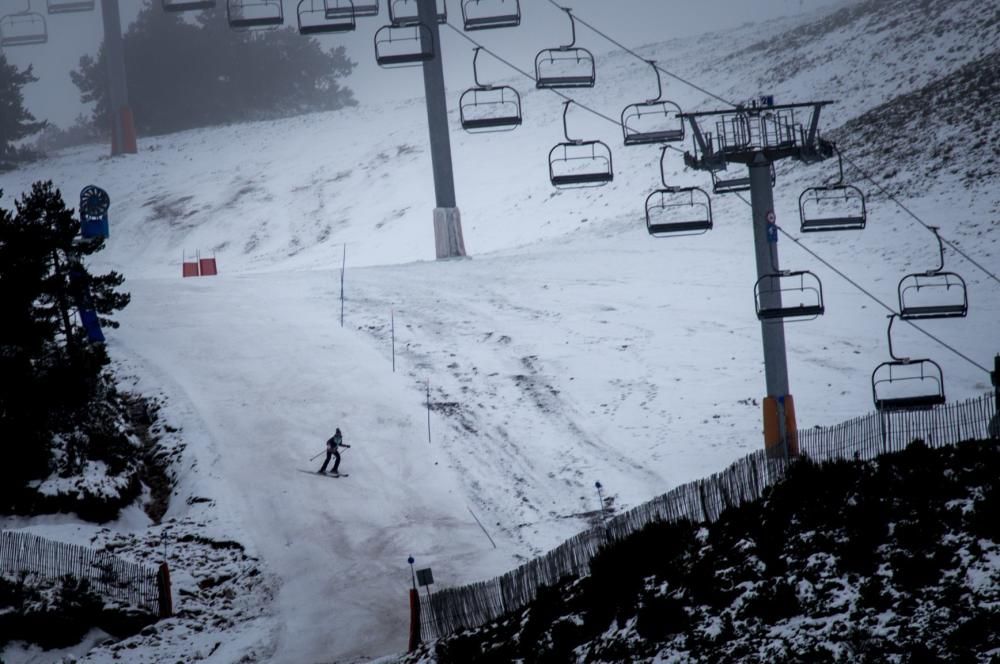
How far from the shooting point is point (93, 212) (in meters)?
33.6

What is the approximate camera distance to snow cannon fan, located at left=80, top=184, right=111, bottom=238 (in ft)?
108

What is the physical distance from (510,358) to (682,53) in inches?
2411

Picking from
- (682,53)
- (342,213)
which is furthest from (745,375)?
(682,53)

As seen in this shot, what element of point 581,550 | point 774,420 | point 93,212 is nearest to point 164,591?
point 581,550

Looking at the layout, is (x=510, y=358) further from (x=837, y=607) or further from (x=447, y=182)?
(x=837, y=607)

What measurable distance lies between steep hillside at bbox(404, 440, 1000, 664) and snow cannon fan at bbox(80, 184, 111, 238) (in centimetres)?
1906

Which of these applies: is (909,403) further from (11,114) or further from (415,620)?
(11,114)

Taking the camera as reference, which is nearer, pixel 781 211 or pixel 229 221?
pixel 781 211

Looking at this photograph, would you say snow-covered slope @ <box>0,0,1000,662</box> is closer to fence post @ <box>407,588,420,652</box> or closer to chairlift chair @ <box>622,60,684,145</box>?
fence post @ <box>407,588,420,652</box>

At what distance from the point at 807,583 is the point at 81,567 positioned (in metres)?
13.6

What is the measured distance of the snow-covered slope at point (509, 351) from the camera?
25406 mm

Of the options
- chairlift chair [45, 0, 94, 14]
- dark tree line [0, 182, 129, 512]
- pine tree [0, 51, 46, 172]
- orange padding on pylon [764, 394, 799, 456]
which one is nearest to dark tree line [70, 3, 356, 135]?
pine tree [0, 51, 46, 172]

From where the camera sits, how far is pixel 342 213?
70500 mm

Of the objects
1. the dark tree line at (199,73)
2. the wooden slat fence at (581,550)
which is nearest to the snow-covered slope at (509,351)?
the wooden slat fence at (581,550)
